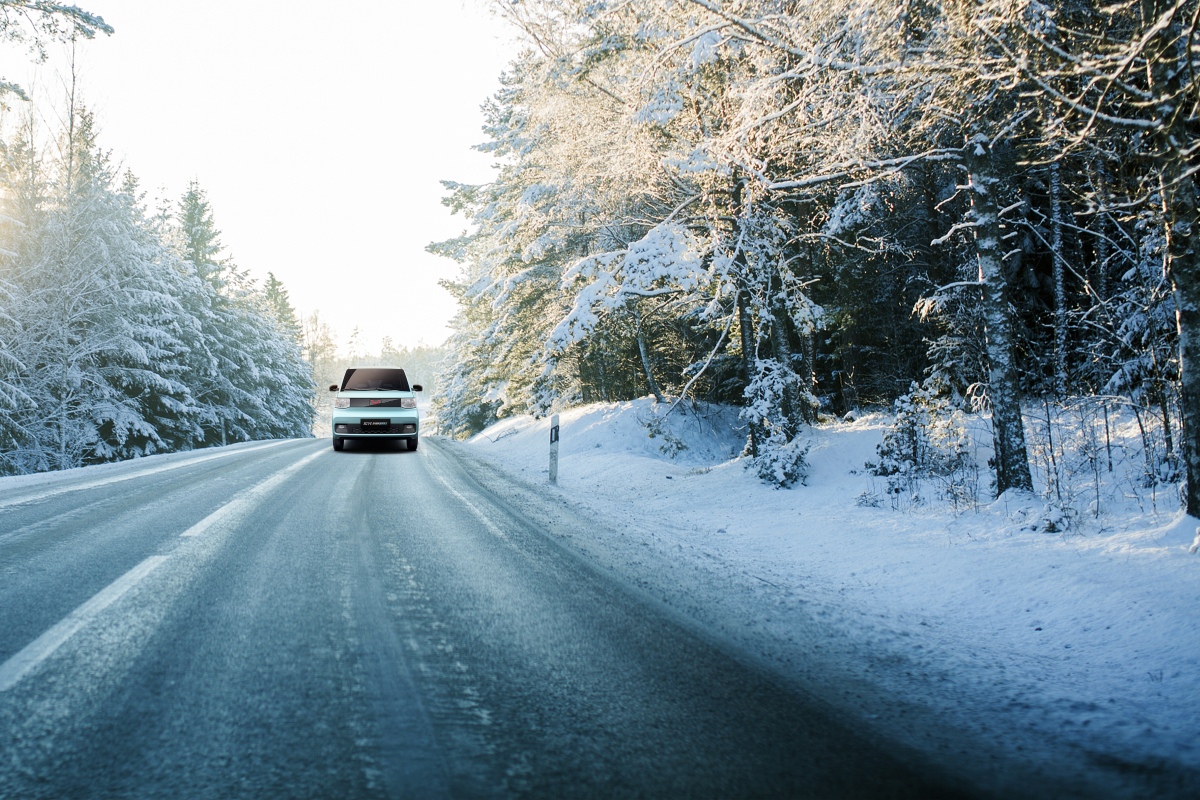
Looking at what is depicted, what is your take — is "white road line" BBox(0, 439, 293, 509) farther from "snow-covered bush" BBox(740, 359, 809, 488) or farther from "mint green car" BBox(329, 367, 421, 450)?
"snow-covered bush" BBox(740, 359, 809, 488)

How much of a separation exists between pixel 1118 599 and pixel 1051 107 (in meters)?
4.75

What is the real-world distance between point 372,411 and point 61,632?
12.2m

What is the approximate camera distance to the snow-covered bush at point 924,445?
830 cm

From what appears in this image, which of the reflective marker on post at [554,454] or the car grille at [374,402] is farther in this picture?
the car grille at [374,402]

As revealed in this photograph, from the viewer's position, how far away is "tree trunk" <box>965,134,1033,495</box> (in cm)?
653

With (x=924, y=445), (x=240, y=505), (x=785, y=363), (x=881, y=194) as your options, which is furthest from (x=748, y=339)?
(x=240, y=505)

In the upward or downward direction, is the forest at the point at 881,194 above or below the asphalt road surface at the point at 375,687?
above

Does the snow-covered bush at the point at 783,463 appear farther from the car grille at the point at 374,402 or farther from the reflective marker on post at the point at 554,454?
the car grille at the point at 374,402

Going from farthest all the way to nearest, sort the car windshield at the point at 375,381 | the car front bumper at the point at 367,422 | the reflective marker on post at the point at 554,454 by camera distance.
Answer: the car windshield at the point at 375,381 → the car front bumper at the point at 367,422 → the reflective marker on post at the point at 554,454

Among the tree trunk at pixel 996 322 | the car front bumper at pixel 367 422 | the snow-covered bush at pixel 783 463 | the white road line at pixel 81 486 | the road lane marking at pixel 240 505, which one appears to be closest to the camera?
the road lane marking at pixel 240 505

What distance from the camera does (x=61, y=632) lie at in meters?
2.90


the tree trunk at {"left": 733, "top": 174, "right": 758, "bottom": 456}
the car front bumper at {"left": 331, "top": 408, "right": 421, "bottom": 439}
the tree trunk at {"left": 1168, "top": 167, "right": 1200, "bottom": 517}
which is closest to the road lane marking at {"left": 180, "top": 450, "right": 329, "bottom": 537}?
the car front bumper at {"left": 331, "top": 408, "right": 421, "bottom": 439}

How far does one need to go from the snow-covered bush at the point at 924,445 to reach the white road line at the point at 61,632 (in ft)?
27.0

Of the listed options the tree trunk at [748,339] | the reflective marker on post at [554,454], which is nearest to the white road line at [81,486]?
the reflective marker on post at [554,454]
